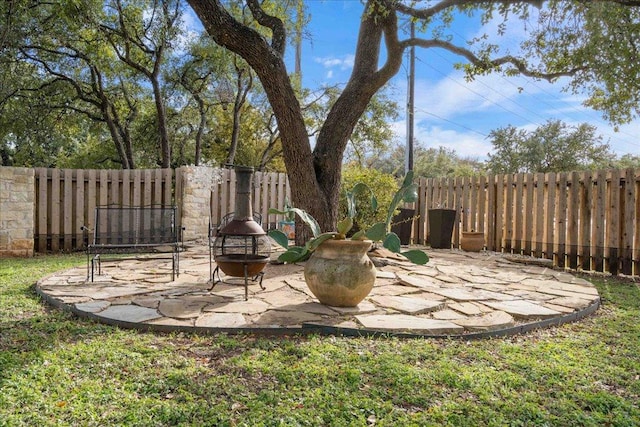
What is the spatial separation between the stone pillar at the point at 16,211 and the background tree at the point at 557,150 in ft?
66.0

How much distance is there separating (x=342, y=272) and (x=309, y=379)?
3.98 ft

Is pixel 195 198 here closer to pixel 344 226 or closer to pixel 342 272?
pixel 344 226

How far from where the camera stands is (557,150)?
66.3ft

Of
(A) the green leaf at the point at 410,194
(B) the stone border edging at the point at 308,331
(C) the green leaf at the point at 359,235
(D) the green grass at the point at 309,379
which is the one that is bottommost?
(D) the green grass at the point at 309,379

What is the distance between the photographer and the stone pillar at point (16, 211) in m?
6.62

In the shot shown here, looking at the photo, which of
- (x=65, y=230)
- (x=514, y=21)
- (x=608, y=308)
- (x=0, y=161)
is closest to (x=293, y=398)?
(x=608, y=308)

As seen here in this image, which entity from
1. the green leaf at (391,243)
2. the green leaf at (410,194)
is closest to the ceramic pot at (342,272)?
the green leaf at (391,243)

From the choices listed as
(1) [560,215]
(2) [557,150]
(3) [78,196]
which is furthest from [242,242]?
(2) [557,150]

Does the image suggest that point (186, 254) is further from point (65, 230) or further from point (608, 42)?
point (608, 42)

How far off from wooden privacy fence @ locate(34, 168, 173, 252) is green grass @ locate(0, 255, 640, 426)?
5189 millimetres

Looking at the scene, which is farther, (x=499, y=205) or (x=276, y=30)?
(x=499, y=205)

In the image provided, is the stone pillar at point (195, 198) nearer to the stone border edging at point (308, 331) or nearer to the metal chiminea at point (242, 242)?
the metal chiminea at point (242, 242)

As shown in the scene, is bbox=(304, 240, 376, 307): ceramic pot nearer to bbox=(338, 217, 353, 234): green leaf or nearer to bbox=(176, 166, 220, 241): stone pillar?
bbox=(338, 217, 353, 234): green leaf

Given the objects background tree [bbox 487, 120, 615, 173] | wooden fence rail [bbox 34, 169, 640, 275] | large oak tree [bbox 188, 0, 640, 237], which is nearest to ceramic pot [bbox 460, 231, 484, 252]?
wooden fence rail [bbox 34, 169, 640, 275]
